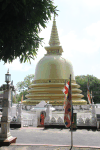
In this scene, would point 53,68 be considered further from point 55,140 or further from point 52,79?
point 55,140

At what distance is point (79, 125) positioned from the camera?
1320 centimetres

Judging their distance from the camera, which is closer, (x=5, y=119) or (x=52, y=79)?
(x=5, y=119)

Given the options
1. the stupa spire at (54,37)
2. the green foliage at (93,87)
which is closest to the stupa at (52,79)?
the stupa spire at (54,37)

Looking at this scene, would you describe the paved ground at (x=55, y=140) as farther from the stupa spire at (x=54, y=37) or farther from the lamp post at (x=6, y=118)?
the stupa spire at (x=54, y=37)

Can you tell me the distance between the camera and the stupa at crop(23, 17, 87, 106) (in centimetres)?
2514

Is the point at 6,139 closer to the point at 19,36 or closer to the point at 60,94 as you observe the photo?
the point at 19,36

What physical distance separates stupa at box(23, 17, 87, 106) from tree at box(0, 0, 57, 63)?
15417 mm

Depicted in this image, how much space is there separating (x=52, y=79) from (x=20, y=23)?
19084 mm

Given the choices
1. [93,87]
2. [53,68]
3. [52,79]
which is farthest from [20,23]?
[93,87]

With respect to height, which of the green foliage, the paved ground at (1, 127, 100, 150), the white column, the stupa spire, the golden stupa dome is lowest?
the paved ground at (1, 127, 100, 150)

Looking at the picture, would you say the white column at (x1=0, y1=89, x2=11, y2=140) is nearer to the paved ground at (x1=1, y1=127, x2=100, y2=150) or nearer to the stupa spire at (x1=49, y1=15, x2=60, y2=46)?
the paved ground at (x1=1, y1=127, x2=100, y2=150)

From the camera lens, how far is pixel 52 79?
2725 cm

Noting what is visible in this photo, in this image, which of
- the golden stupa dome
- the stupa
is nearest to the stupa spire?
the stupa

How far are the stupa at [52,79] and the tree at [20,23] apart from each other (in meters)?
15.4
